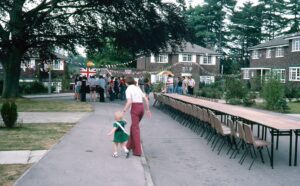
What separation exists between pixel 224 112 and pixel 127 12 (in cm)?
1576

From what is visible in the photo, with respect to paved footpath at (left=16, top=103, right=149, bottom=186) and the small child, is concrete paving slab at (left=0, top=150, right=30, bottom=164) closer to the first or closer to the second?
paved footpath at (left=16, top=103, right=149, bottom=186)

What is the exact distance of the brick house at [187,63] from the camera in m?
63.3

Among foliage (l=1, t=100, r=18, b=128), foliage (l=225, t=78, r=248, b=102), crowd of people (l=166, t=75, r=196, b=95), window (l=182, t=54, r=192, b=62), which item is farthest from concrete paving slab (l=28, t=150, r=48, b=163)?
window (l=182, t=54, r=192, b=62)

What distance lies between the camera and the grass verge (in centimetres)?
738

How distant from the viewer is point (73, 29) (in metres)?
31.1

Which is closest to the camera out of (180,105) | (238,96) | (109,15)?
(180,105)

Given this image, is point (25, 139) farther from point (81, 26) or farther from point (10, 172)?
point (81, 26)

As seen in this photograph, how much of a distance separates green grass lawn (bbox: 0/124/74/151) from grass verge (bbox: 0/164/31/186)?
213cm

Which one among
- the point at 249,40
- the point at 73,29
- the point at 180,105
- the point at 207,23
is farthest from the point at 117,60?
the point at 180,105

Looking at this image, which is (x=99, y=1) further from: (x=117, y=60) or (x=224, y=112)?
(x=117, y=60)

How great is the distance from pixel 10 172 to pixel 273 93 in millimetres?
20643

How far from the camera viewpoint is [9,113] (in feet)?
48.0

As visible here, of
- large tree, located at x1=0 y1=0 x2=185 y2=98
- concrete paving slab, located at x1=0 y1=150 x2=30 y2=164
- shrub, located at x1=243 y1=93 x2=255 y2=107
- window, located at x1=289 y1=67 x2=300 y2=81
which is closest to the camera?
concrete paving slab, located at x1=0 y1=150 x2=30 y2=164

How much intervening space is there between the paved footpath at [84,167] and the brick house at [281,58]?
125ft
